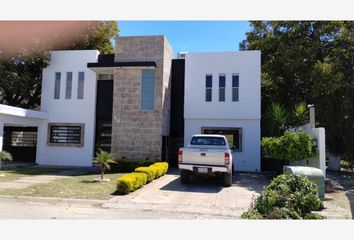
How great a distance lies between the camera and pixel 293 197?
7.75m

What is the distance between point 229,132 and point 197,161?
24.5 ft

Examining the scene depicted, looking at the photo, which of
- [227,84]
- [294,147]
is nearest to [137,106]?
[227,84]

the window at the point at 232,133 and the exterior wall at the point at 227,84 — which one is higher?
the exterior wall at the point at 227,84

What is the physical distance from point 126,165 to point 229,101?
6819 mm

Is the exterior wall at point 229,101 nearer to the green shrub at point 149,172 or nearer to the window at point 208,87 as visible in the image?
the window at point 208,87

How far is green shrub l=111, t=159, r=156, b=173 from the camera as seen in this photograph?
55.0ft

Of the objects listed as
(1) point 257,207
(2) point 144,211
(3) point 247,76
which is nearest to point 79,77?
(3) point 247,76

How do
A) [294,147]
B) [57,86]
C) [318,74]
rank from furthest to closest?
[57,86]
[318,74]
[294,147]

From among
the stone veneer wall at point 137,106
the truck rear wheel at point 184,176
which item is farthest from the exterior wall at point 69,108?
the truck rear wheel at point 184,176

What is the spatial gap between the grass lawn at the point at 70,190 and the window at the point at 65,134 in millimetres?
7346

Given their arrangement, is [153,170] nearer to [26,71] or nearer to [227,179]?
[227,179]

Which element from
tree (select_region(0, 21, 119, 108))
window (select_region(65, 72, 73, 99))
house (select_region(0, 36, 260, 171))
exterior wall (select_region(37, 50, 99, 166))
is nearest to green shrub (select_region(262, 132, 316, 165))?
house (select_region(0, 36, 260, 171))

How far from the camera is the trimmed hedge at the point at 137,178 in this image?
35.2 ft

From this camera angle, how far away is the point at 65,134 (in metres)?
20.5
